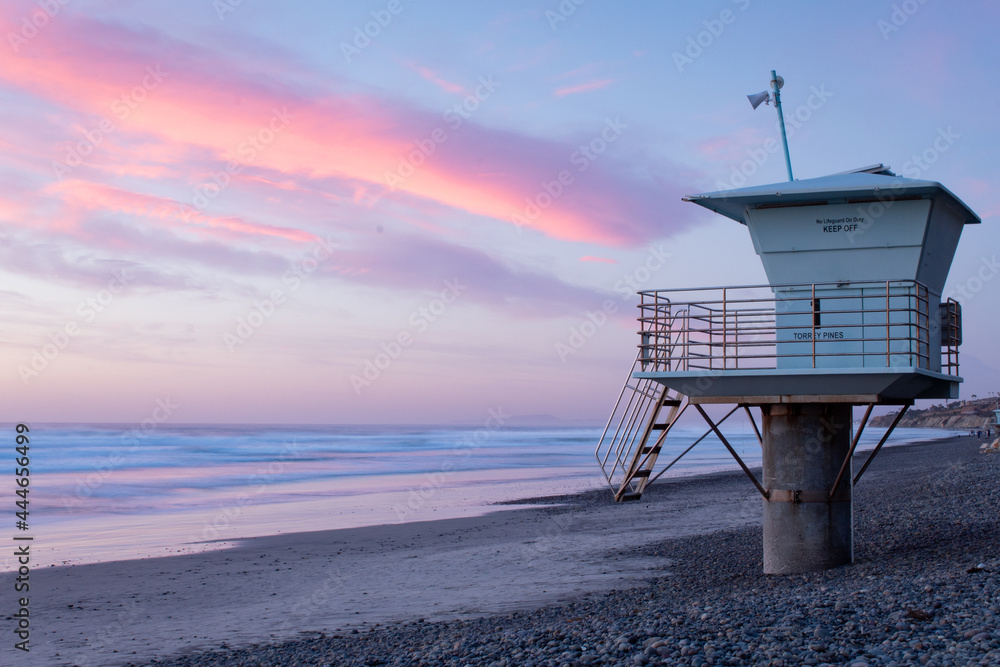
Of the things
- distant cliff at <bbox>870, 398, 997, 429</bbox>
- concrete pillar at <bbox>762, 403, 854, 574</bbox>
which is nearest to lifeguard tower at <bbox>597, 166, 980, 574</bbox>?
concrete pillar at <bbox>762, 403, 854, 574</bbox>

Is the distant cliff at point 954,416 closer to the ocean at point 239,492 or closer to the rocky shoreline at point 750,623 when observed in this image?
the ocean at point 239,492

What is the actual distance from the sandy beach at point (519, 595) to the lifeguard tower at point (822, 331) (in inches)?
49.3

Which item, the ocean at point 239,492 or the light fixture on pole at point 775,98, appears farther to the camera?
the ocean at point 239,492

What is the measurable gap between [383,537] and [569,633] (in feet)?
39.7

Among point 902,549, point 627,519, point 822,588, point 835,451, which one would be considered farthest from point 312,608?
point 627,519

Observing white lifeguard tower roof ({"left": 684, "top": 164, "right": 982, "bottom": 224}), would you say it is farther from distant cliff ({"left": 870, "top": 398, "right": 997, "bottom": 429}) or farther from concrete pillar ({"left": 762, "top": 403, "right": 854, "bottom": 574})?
distant cliff ({"left": 870, "top": 398, "right": 997, "bottom": 429})

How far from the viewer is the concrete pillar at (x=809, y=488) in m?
12.8

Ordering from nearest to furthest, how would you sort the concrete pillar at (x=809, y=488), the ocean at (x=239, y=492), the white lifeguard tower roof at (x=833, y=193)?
1. the white lifeguard tower roof at (x=833, y=193)
2. the concrete pillar at (x=809, y=488)
3. the ocean at (x=239, y=492)

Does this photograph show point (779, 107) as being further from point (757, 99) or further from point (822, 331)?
point (822, 331)

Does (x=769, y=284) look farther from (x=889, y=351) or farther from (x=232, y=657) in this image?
(x=232, y=657)

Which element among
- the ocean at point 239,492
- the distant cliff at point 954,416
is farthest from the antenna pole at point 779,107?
the distant cliff at point 954,416

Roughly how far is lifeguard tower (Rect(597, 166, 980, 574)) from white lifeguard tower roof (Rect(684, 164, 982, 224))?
20 mm

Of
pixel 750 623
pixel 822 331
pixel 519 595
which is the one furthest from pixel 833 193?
pixel 519 595

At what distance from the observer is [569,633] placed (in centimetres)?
903
